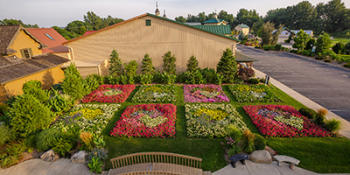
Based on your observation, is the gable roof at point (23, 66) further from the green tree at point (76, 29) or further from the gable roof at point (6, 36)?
the green tree at point (76, 29)

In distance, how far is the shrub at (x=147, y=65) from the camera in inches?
887

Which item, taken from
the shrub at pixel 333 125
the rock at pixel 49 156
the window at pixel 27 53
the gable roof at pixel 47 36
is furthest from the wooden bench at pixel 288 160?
the gable roof at pixel 47 36

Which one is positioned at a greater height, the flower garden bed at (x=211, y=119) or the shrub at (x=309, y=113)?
the shrub at (x=309, y=113)

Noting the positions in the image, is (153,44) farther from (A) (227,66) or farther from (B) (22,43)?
(B) (22,43)

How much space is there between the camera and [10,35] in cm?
1662

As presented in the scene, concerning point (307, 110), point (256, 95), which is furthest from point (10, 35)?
point (307, 110)

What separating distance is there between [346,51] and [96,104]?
52.9 meters

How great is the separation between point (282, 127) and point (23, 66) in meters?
24.6

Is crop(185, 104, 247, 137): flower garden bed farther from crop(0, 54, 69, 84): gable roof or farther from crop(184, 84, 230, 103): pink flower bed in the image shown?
crop(0, 54, 69, 84): gable roof

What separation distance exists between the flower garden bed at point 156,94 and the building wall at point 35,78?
35.1 feet

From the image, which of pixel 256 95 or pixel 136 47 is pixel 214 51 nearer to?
pixel 256 95

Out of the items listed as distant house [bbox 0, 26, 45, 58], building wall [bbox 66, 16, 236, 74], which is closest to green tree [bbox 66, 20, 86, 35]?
building wall [bbox 66, 16, 236, 74]

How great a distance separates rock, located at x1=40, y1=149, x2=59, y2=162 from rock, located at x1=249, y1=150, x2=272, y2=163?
11285 mm

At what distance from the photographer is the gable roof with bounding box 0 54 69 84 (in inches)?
571
